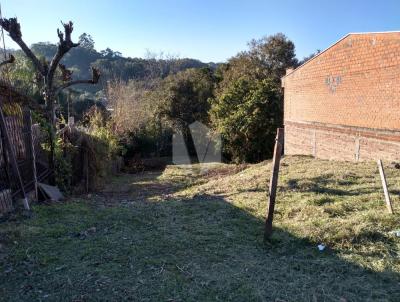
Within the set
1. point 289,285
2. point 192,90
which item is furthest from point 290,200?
point 192,90

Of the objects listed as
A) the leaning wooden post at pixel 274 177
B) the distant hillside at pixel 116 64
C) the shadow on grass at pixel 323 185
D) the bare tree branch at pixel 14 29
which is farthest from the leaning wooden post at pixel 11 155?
Result: the distant hillside at pixel 116 64

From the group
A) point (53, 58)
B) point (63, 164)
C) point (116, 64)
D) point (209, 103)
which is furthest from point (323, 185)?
point (116, 64)

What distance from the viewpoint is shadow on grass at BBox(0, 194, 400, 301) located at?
3.56 metres

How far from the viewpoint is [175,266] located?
4.19 metres

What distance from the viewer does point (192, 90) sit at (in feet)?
83.4

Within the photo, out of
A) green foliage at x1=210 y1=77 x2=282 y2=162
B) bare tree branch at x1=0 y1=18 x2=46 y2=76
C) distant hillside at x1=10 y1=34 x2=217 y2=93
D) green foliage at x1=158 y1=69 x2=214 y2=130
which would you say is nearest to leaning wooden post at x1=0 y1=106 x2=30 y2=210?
bare tree branch at x1=0 y1=18 x2=46 y2=76

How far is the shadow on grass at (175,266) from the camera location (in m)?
3.56

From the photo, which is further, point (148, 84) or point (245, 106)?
point (148, 84)

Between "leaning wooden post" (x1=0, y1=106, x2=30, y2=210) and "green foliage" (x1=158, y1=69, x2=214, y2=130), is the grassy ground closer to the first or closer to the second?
"leaning wooden post" (x1=0, y1=106, x2=30, y2=210)

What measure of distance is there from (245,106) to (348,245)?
16.0m

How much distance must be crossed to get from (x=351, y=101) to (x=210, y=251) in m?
10.3

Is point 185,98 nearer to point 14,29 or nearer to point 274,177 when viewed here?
point 14,29

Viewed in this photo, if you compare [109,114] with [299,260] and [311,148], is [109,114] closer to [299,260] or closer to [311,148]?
[311,148]

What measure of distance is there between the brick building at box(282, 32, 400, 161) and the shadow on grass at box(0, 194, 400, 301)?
24.2ft
